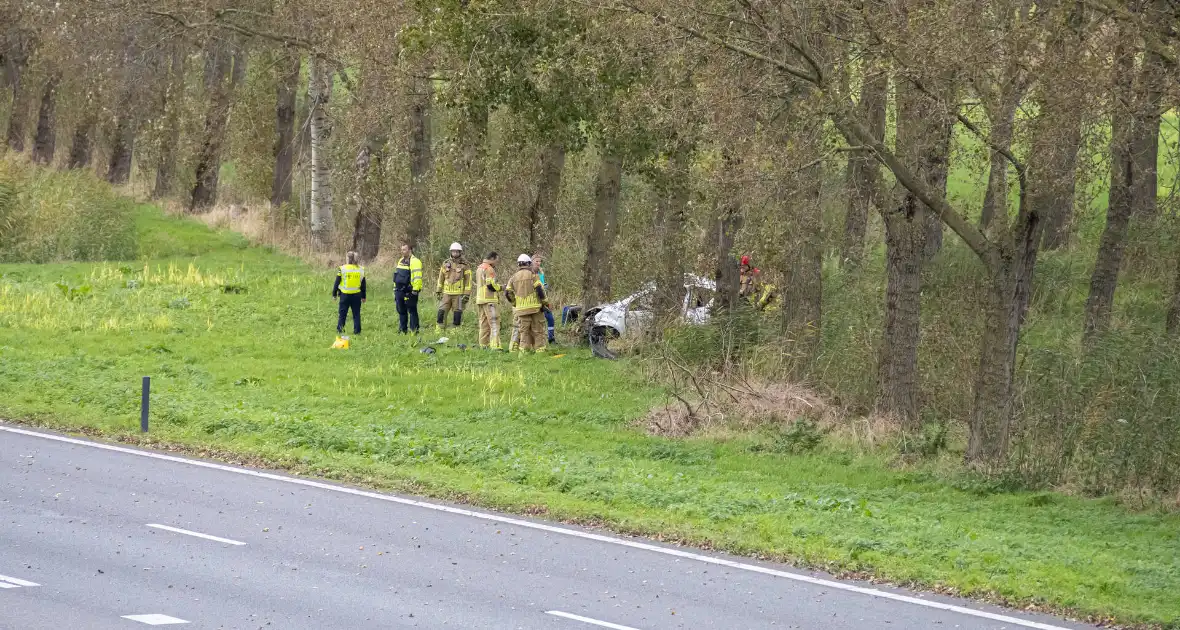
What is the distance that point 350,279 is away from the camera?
2552cm

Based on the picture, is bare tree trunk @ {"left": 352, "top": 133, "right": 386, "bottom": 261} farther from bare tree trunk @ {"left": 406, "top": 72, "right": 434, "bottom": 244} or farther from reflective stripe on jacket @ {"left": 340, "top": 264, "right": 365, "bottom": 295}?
reflective stripe on jacket @ {"left": 340, "top": 264, "right": 365, "bottom": 295}

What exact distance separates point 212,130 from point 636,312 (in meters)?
23.1

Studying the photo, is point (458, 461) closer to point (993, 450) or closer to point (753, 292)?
point (993, 450)

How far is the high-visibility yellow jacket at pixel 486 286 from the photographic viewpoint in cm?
2509

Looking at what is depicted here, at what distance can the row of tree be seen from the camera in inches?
606

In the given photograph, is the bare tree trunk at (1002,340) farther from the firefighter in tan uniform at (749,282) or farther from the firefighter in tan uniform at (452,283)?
the firefighter in tan uniform at (452,283)

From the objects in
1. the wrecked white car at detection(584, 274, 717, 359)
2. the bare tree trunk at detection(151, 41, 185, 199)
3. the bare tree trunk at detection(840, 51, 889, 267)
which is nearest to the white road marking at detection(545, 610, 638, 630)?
the bare tree trunk at detection(840, 51, 889, 267)

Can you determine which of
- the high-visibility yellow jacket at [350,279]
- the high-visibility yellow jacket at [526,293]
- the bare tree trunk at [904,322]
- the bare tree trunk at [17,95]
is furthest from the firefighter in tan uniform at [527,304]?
the bare tree trunk at [17,95]

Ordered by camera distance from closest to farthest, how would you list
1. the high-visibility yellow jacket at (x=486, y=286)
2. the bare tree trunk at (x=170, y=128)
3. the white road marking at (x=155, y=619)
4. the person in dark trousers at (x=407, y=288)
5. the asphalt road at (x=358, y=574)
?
the white road marking at (x=155, y=619) < the asphalt road at (x=358, y=574) < the high-visibility yellow jacket at (x=486, y=286) < the person in dark trousers at (x=407, y=288) < the bare tree trunk at (x=170, y=128)

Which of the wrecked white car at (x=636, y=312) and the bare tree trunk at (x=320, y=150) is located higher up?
the bare tree trunk at (x=320, y=150)

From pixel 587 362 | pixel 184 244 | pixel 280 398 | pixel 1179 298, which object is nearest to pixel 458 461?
pixel 280 398

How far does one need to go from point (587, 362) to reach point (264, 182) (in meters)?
22.9

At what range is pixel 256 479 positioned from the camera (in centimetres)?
1474

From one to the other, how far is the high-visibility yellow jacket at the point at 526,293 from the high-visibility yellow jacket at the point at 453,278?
6.75ft
